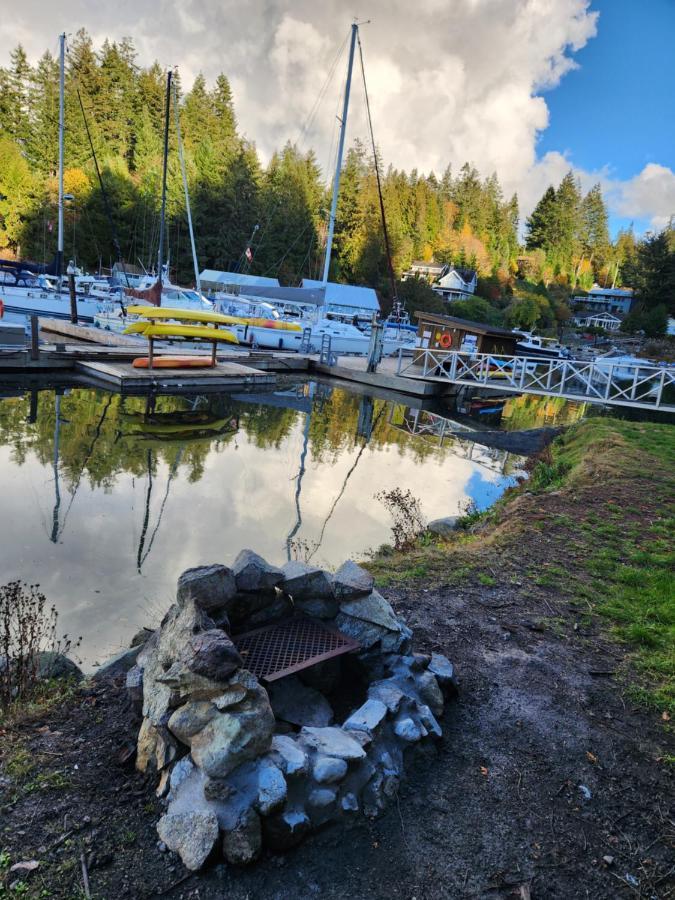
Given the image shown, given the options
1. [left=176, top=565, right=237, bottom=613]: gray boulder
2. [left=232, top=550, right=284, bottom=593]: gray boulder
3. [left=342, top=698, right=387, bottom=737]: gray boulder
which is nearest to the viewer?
[left=342, top=698, right=387, bottom=737]: gray boulder

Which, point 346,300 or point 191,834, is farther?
point 346,300

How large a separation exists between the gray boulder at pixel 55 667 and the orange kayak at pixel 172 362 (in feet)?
58.2

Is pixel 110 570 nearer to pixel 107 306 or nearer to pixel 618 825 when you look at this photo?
pixel 618 825

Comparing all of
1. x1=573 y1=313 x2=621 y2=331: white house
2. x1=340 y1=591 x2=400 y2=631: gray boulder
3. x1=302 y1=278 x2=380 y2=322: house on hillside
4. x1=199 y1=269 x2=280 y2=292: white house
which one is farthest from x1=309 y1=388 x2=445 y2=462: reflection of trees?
x1=573 y1=313 x2=621 y2=331: white house

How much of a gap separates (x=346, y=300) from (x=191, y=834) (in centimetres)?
3933

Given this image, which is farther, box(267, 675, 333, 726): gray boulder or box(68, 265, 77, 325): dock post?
box(68, 265, 77, 325): dock post

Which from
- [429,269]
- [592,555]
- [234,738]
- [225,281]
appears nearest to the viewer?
[234,738]

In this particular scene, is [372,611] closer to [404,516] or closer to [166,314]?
[404,516]

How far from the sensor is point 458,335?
2570cm

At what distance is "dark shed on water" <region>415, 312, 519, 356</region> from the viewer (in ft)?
81.4

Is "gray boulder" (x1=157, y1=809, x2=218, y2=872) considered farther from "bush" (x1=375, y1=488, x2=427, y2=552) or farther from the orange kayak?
the orange kayak

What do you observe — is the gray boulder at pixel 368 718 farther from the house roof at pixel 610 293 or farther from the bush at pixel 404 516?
the house roof at pixel 610 293

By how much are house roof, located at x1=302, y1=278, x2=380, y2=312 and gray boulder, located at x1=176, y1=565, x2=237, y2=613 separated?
36.6 m

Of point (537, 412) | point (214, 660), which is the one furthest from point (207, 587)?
point (537, 412)
